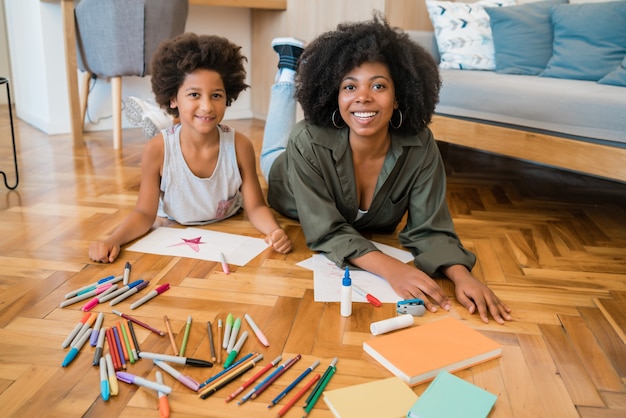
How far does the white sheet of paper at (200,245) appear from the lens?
5.27 feet

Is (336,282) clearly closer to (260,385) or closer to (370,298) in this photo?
(370,298)

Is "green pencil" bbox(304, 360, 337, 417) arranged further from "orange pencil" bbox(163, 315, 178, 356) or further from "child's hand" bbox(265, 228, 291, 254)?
"child's hand" bbox(265, 228, 291, 254)

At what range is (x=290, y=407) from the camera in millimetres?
967

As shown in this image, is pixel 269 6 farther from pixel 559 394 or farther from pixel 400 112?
pixel 559 394

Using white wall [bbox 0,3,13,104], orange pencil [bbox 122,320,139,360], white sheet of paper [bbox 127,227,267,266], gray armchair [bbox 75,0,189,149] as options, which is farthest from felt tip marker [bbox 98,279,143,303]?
white wall [bbox 0,3,13,104]

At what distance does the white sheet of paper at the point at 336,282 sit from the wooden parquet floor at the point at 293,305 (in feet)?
0.09

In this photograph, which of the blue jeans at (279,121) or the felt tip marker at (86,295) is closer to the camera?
the felt tip marker at (86,295)

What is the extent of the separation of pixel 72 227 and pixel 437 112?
4.98 ft

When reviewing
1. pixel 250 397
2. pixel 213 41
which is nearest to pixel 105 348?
pixel 250 397

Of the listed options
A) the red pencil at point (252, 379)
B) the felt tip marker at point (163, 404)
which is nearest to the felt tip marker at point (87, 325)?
the felt tip marker at point (163, 404)

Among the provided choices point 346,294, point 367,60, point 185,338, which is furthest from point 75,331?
point 367,60

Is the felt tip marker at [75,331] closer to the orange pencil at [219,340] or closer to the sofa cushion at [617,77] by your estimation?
the orange pencil at [219,340]

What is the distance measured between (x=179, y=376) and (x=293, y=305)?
38 centimetres

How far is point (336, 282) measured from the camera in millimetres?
1460
